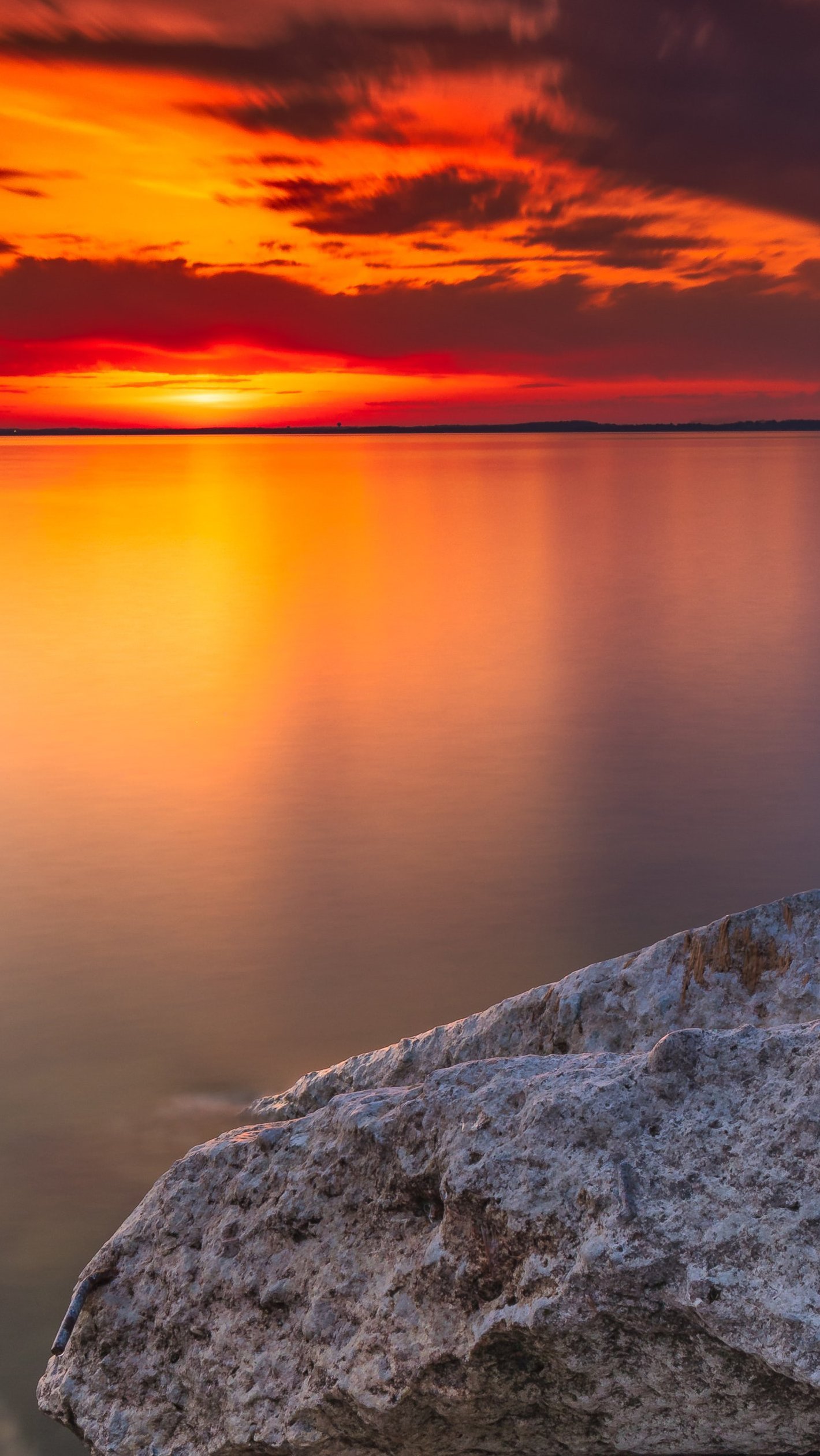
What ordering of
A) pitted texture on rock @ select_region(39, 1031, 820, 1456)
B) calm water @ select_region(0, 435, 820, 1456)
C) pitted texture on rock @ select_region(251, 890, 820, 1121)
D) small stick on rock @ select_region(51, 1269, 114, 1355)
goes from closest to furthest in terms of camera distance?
pitted texture on rock @ select_region(39, 1031, 820, 1456), small stick on rock @ select_region(51, 1269, 114, 1355), pitted texture on rock @ select_region(251, 890, 820, 1121), calm water @ select_region(0, 435, 820, 1456)

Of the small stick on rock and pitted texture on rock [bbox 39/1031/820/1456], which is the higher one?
pitted texture on rock [bbox 39/1031/820/1456]

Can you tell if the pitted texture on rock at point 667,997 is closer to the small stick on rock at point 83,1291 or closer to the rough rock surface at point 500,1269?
the rough rock surface at point 500,1269

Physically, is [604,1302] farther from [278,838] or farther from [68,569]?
[68,569]

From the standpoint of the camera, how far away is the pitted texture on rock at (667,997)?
3.16 m

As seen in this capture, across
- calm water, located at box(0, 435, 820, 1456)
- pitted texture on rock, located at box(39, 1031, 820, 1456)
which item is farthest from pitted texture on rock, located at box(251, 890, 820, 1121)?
calm water, located at box(0, 435, 820, 1456)

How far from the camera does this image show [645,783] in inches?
375

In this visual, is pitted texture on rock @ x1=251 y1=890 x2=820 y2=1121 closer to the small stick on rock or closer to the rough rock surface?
the rough rock surface

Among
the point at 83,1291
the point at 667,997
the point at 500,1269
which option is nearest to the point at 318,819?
the point at 667,997

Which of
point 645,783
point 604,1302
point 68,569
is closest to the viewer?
point 604,1302

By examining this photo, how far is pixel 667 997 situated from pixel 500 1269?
1087mm

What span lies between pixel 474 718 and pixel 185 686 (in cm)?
356

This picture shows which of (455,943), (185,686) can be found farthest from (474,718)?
(455,943)

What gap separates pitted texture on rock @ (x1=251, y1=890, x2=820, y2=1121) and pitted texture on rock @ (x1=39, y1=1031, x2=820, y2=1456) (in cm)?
49

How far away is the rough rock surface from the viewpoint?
222cm
